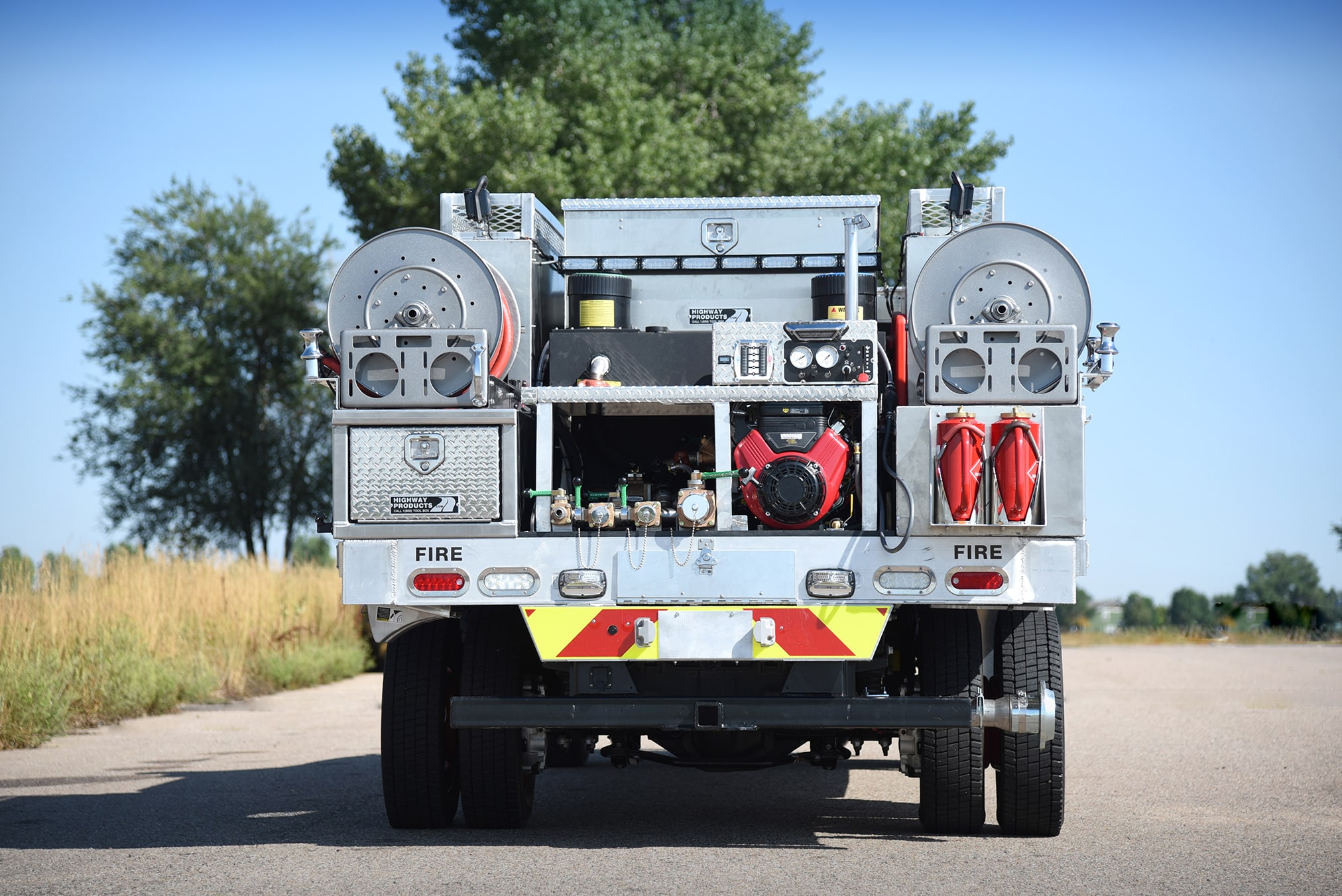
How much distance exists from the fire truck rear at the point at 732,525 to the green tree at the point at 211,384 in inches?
1095

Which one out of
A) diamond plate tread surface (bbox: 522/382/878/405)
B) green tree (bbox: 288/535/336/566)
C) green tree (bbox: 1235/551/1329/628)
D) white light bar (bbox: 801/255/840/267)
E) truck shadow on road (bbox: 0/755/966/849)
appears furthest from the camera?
green tree (bbox: 1235/551/1329/628)

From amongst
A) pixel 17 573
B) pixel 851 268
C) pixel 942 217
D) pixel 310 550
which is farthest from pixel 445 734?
pixel 310 550

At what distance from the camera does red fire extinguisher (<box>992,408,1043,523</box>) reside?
261 inches

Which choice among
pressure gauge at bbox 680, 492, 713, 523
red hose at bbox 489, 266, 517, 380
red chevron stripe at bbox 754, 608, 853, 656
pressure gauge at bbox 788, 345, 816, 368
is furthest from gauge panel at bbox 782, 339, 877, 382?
red hose at bbox 489, 266, 517, 380

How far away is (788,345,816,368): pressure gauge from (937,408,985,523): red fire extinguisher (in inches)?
28.5

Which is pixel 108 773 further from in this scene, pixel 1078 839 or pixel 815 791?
pixel 1078 839

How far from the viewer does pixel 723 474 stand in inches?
275

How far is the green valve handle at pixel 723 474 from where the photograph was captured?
6.98 m

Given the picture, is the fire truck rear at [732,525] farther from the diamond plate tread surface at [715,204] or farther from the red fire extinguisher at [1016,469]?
A: the diamond plate tread surface at [715,204]

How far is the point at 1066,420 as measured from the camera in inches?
265

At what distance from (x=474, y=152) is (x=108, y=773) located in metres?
19.2

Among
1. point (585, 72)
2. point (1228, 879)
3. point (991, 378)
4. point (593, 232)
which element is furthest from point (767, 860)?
point (585, 72)

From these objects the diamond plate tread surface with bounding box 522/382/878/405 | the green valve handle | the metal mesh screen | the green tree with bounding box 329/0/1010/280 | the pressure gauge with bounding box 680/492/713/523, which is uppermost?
Answer: the green tree with bounding box 329/0/1010/280

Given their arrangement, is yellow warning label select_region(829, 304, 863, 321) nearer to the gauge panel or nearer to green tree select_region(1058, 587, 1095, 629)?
the gauge panel
